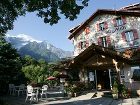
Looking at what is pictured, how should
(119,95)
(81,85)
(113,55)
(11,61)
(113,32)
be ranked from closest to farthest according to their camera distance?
(119,95) → (113,55) → (81,85) → (11,61) → (113,32)

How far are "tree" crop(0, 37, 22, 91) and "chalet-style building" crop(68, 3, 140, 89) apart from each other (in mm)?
6810

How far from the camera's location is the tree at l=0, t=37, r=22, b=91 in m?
23.4

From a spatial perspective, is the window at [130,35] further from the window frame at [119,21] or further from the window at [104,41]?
the window at [104,41]

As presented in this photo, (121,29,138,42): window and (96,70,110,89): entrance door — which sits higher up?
(121,29,138,42): window

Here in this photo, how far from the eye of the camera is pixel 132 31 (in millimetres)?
25016

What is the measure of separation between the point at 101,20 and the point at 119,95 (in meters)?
13.7

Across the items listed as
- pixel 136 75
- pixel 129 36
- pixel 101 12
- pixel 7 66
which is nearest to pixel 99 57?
pixel 136 75

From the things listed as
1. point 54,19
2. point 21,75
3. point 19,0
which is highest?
point 19,0

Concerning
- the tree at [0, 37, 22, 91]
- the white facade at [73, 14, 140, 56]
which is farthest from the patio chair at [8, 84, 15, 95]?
the white facade at [73, 14, 140, 56]

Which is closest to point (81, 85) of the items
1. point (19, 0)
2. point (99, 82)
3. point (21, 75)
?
point (99, 82)

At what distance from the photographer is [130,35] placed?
25125mm

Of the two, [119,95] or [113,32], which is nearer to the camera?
[119,95]

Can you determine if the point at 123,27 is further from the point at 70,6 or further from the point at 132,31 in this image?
the point at 70,6

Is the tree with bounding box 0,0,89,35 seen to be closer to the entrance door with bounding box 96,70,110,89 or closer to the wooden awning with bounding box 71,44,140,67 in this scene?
the wooden awning with bounding box 71,44,140,67
